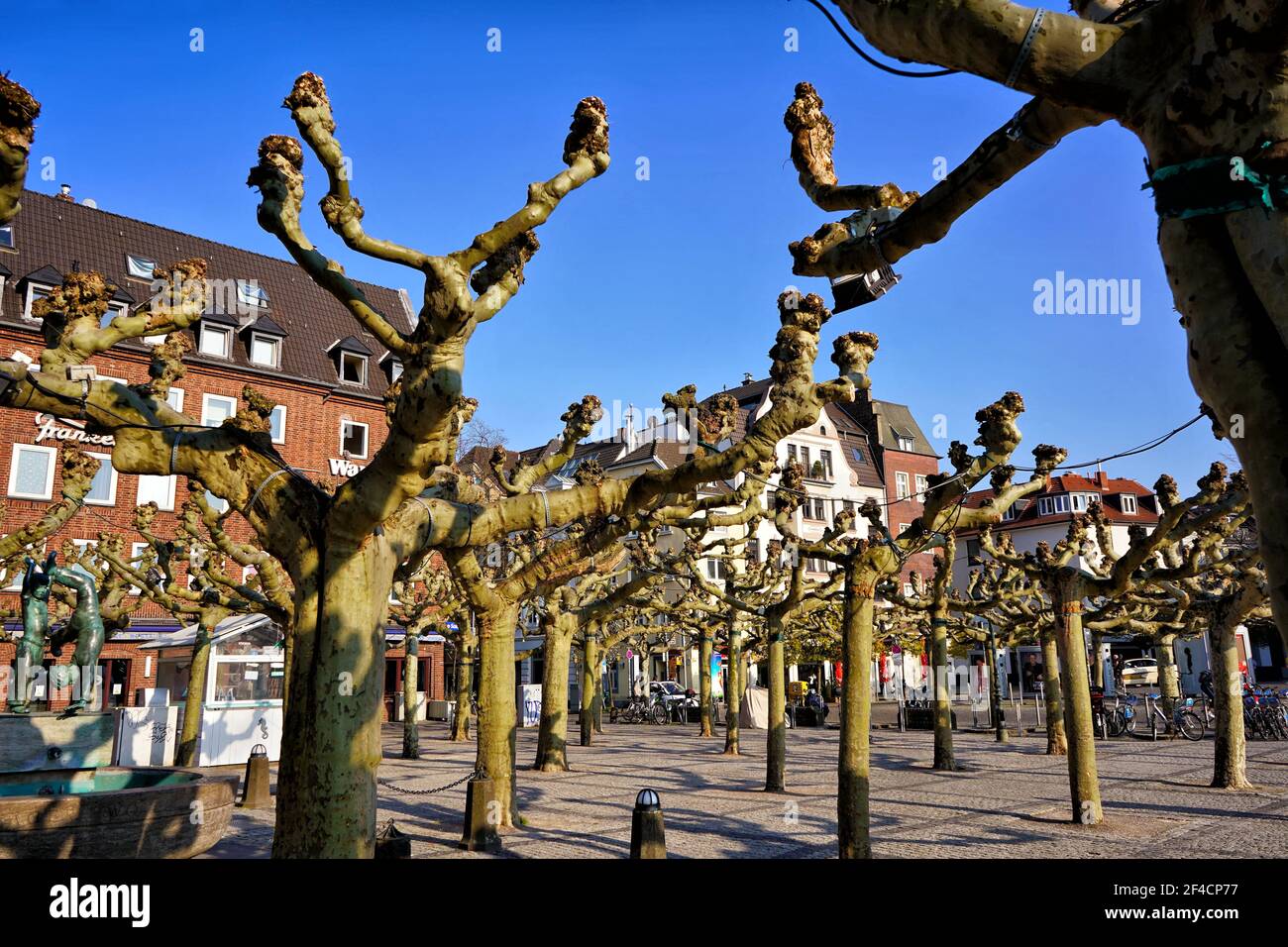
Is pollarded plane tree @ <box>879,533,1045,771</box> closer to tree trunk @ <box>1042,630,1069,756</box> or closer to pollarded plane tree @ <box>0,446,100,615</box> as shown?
tree trunk @ <box>1042,630,1069,756</box>

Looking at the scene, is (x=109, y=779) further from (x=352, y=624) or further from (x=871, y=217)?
(x=871, y=217)

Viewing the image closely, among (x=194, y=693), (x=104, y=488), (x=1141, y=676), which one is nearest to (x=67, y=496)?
(x=194, y=693)

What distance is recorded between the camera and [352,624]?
20.8 feet

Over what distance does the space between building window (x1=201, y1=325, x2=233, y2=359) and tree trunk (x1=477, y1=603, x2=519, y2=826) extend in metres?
27.9

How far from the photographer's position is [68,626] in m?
10.4

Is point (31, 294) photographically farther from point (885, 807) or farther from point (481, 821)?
point (885, 807)

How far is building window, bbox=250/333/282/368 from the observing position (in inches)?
1419

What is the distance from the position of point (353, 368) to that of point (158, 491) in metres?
10.0

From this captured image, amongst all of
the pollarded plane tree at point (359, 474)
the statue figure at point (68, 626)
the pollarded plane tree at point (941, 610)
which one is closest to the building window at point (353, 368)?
the pollarded plane tree at point (941, 610)

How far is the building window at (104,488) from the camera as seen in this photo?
3072 centimetres

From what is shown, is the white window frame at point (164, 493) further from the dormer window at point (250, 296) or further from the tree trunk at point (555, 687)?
the tree trunk at point (555, 687)

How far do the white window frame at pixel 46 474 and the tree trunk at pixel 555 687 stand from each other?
2122 cm

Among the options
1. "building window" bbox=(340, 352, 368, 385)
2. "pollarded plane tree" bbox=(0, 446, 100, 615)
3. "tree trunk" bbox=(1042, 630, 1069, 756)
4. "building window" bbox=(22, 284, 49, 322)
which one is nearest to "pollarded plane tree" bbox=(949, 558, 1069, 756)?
"tree trunk" bbox=(1042, 630, 1069, 756)
